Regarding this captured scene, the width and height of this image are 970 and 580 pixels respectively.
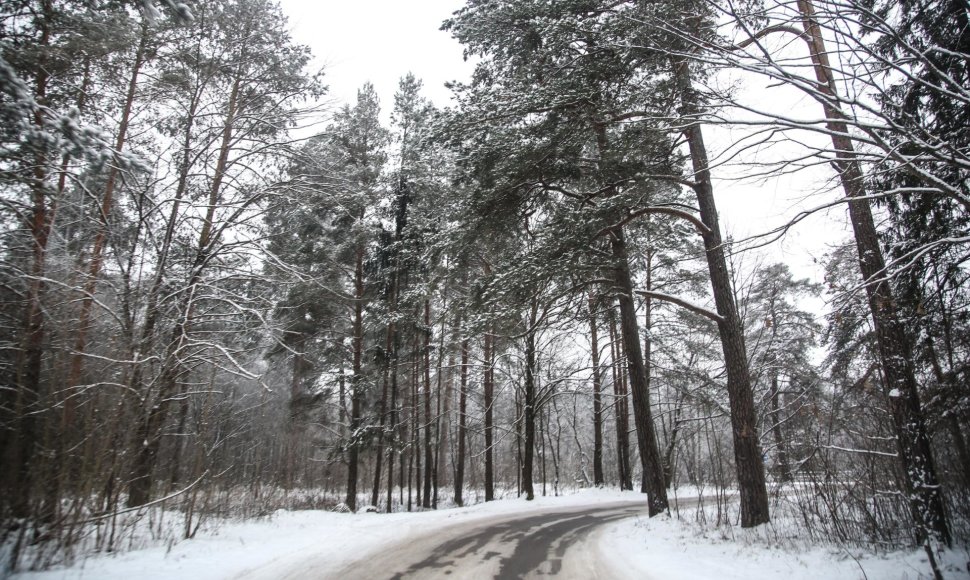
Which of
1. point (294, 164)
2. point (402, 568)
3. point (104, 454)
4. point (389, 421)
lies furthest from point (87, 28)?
point (389, 421)

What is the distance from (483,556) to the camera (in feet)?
21.0

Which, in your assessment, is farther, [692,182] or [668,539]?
[692,182]

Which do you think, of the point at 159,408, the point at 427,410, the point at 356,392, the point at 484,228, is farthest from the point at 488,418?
the point at 159,408

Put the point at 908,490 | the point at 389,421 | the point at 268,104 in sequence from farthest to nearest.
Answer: the point at 389,421, the point at 268,104, the point at 908,490

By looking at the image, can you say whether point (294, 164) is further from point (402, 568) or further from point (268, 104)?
point (402, 568)

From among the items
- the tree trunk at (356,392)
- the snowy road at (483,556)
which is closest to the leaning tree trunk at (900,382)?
the snowy road at (483,556)

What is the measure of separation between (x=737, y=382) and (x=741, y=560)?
287 centimetres

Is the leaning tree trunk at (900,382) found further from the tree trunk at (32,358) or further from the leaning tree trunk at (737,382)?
the tree trunk at (32,358)

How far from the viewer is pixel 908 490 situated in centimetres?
497

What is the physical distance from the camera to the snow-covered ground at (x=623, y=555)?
4668mm

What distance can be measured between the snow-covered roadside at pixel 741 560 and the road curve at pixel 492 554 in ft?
1.63

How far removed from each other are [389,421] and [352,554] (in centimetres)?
994

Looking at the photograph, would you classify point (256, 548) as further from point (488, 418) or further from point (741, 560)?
point (488, 418)

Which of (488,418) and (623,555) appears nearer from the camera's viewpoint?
(623,555)
